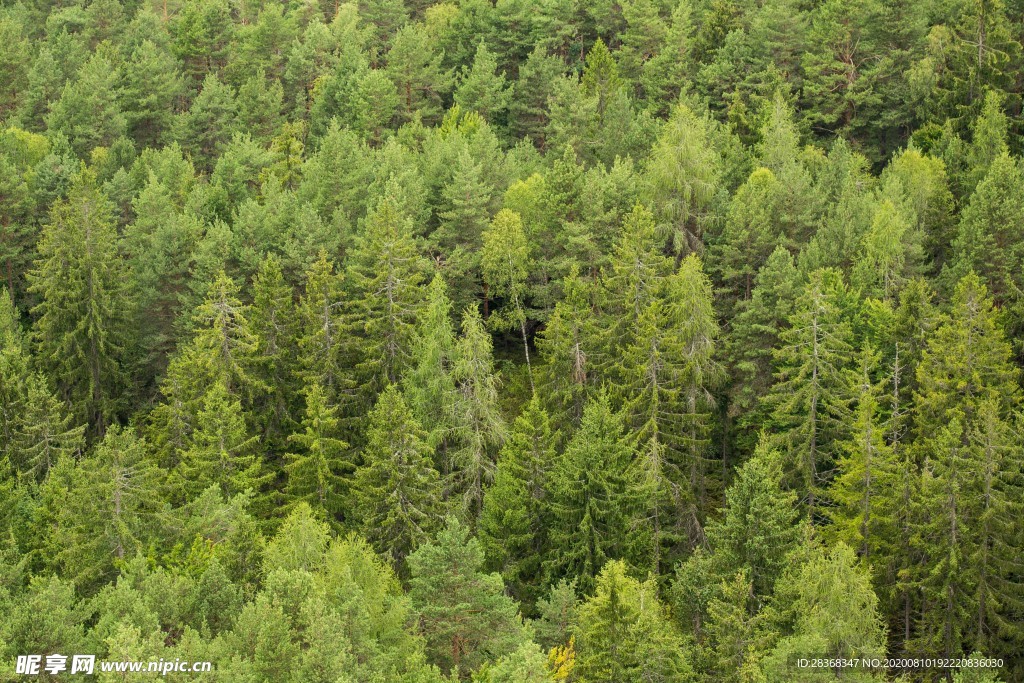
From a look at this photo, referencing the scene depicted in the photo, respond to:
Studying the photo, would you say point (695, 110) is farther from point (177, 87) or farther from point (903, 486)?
A: point (177, 87)

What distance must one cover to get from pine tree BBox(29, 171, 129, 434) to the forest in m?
0.22

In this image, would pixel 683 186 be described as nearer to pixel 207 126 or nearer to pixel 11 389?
pixel 11 389

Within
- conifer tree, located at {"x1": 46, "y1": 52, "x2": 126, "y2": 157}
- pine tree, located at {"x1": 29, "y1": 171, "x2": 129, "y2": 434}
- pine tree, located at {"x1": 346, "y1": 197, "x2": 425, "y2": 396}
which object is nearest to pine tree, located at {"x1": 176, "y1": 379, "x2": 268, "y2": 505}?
pine tree, located at {"x1": 346, "y1": 197, "x2": 425, "y2": 396}

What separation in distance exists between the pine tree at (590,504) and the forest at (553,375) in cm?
19

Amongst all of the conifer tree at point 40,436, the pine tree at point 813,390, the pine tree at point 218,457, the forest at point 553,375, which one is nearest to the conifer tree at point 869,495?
the forest at point 553,375

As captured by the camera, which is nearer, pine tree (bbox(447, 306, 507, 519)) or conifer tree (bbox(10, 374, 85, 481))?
pine tree (bbox(447, 306, 507, 519))

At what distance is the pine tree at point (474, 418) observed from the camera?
182ft

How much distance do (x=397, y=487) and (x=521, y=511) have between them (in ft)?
18.4

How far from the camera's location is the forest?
43625 mm

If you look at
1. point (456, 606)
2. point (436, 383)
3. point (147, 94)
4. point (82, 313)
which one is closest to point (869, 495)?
point (456, 606)

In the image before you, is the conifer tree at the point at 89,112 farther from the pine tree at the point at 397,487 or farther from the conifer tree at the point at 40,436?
the pine tree at the point at 397,487

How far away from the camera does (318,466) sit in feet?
186

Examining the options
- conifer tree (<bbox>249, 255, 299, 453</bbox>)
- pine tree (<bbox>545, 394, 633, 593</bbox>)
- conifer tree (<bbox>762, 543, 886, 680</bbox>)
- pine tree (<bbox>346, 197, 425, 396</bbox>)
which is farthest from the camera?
conifer tree (<bbox>249, 255, 299, 453</bbox>)

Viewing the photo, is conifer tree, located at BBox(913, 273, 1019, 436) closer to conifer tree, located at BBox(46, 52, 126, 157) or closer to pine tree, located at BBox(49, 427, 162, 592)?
pine tree, located at BBox(49, 427, 162, 592)
